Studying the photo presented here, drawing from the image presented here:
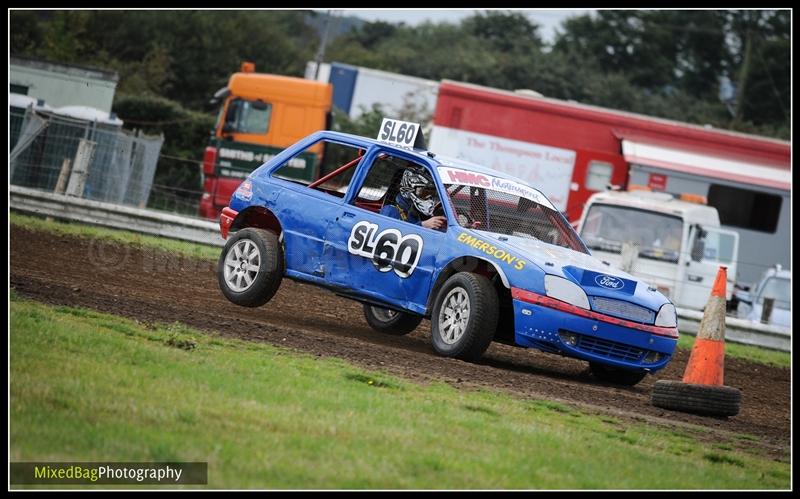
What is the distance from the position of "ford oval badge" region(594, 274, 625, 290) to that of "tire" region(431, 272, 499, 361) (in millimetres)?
771

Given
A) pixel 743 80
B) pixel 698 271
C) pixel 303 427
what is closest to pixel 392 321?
pixel 303 427

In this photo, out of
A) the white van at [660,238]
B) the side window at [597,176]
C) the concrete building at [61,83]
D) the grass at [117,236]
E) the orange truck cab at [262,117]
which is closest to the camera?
the grass at [117,236]

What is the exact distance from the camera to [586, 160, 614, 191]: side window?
2578 centimetres

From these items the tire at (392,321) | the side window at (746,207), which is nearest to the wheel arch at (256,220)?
the tire at (392,321)

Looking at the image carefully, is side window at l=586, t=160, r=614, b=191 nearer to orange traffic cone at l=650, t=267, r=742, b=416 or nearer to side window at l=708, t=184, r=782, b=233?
side window at l=708, t=184, r=782, b=233

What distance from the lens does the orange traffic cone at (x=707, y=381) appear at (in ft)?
29.7

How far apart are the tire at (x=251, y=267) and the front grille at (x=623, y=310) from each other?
284cm

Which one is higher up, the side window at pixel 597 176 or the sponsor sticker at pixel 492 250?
the side window at pixel 597 176

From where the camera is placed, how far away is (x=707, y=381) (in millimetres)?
9711

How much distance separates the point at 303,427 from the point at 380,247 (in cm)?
402

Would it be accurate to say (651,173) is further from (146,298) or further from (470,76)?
(470,76)

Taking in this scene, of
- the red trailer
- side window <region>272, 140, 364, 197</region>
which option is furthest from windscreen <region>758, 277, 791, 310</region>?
side window <region>272, 140, 364, 197</region>

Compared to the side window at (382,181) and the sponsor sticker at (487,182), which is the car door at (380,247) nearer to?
the side window at (382,181)

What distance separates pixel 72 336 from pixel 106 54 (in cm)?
3878
